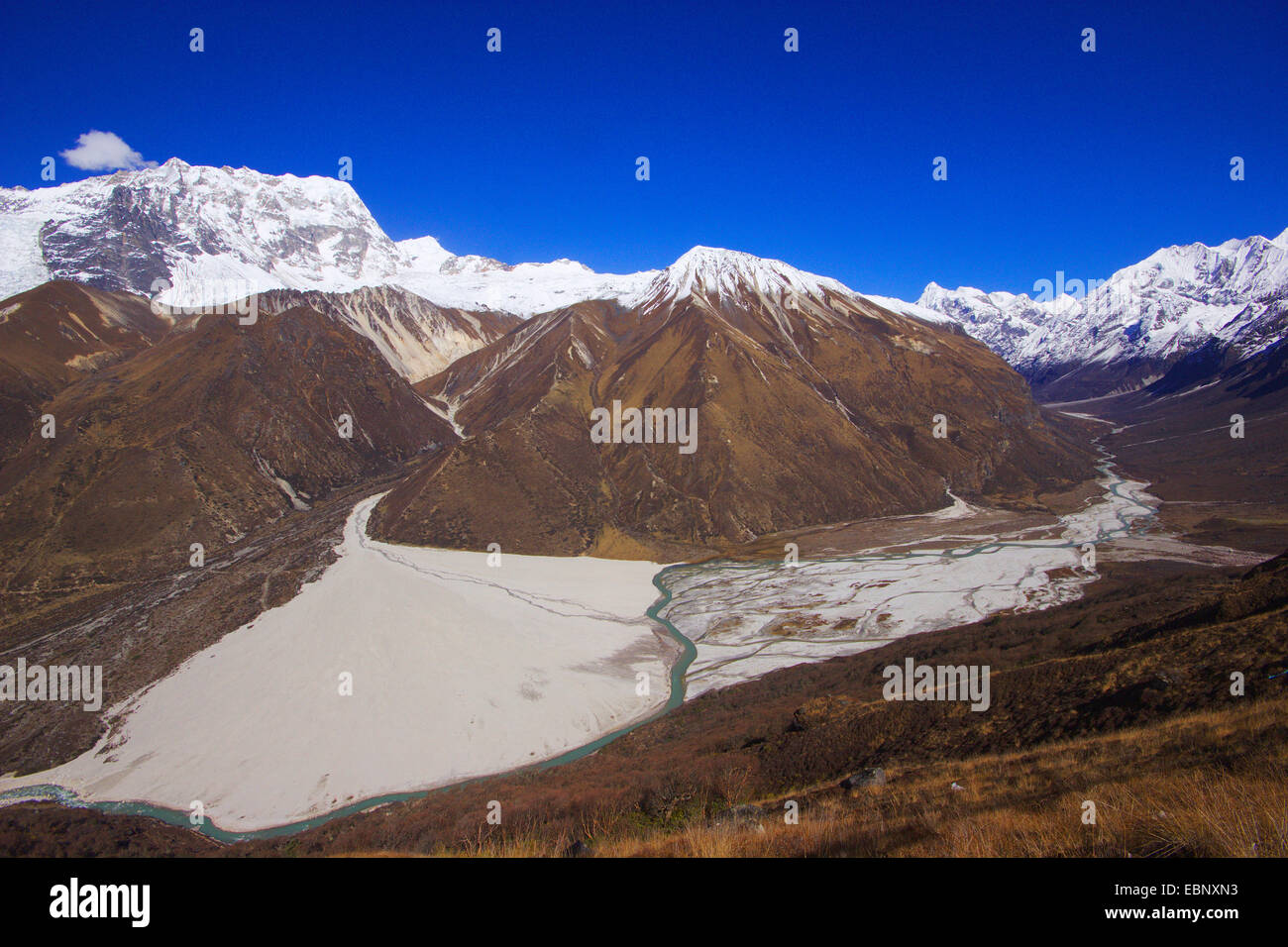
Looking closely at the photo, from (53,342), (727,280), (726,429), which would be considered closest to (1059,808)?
(726,429)

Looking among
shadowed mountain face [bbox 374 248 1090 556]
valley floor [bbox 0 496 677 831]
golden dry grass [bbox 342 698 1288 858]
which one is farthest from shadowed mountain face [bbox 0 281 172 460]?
golden dry grass [bbox 342 698 1288 858]

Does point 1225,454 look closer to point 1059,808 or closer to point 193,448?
point 1059,808

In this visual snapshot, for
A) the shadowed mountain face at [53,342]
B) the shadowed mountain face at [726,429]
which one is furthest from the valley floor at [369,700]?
the shadowed mountain face at [53,342]

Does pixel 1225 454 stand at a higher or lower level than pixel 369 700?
higher

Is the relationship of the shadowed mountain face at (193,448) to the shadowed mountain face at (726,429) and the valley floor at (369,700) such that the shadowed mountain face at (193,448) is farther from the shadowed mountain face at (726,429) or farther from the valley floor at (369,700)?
the valley floor at (369,700)

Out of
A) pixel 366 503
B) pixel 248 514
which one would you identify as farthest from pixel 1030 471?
pixel 248 514

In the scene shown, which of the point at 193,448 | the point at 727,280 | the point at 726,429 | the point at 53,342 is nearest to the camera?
the point at 193,448

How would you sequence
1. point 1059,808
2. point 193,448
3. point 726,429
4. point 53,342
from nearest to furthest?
point 1059,808, point 193,448, point 726,429, point 53,342

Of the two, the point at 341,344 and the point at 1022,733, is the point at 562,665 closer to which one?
the point at 1022,733

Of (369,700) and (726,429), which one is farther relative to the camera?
(726,429)
